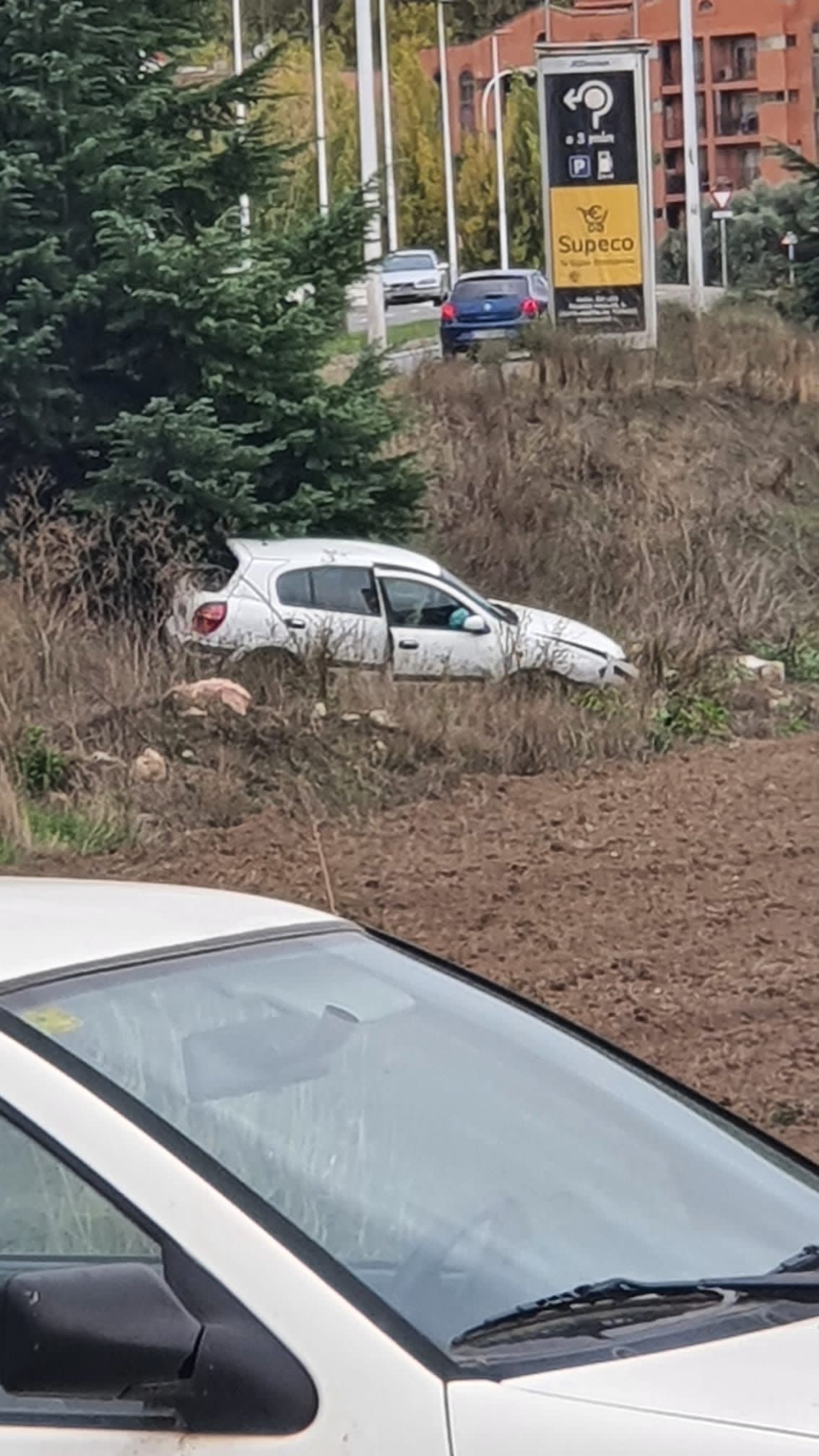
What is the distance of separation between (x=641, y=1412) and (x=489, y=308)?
33.5m

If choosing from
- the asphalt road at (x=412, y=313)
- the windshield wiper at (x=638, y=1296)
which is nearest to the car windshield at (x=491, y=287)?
the asphalt road at (x=412, y=313)

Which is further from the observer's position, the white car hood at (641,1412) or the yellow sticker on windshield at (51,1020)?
the yellow sticker on windshield at (51,1020)

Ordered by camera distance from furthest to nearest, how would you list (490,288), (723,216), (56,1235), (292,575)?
(723,216) → (490,288) → (292,575) → (56,1235)

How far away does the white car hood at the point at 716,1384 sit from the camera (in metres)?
2.56

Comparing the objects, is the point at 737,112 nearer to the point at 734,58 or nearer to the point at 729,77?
the point at 729,77

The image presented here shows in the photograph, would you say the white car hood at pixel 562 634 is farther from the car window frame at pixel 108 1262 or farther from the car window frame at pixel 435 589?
the car window frame at pixel 108 1262

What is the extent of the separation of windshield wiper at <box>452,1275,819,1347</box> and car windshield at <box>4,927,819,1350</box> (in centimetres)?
2

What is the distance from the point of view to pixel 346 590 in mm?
17344

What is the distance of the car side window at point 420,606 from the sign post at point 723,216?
26399mm

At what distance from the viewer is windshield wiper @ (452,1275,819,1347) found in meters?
2.80

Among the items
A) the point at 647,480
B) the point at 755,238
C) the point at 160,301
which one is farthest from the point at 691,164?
the point at 160,301

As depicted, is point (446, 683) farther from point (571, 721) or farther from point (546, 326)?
point (546, 326)

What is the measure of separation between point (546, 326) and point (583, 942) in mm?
19211

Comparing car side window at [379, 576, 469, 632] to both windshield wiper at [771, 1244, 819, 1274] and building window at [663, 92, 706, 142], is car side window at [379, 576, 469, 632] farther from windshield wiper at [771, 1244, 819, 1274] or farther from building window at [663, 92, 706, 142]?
building window at [663, 92, 706, 142]
